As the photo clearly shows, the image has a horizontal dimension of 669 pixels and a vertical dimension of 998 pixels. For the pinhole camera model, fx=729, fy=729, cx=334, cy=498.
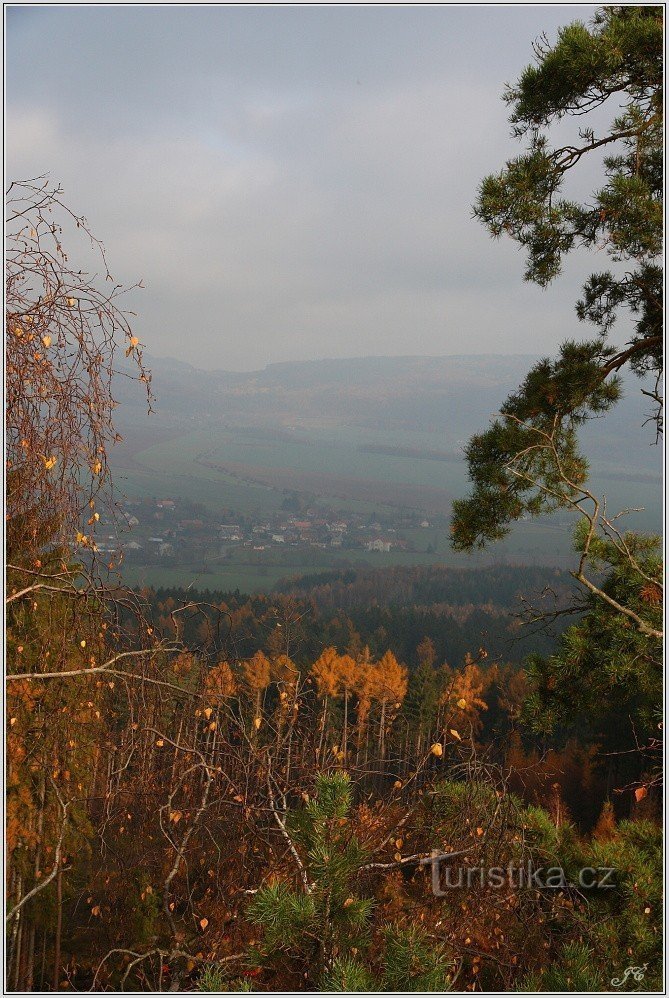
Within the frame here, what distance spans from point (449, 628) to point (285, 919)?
2543cm

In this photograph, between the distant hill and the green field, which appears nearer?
the green field

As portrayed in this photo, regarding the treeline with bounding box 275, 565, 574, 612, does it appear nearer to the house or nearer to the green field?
the green field

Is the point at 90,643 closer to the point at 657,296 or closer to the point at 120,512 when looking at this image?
the point at 120,512

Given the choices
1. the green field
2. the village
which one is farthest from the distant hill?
the village

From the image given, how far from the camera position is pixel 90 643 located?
203 centimetres

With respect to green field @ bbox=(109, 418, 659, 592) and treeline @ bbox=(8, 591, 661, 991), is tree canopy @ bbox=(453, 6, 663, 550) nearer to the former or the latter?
treeline @ bbox=(8, 591, 661, 991)

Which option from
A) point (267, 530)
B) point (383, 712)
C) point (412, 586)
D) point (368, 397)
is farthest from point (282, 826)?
point (368, 397)
